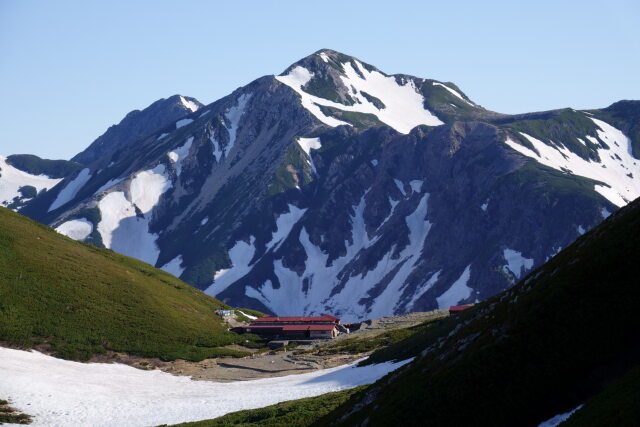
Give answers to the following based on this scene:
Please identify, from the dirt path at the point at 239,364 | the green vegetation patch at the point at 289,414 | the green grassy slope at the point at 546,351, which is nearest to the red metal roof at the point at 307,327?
the dirt path at the point at 239,364

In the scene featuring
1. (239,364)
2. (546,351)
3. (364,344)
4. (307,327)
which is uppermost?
(307,327)

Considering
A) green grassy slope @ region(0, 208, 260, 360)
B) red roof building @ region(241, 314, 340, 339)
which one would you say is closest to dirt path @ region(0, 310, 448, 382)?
green grassy slope @ region(0, 208, 260, 360)

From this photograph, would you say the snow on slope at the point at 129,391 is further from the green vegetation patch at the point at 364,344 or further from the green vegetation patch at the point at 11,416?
the green vegetation patch at the point at 364,344

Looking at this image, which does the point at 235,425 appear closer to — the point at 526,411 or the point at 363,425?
the point at 363,425

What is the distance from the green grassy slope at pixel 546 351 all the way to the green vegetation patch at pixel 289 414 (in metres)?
10.0

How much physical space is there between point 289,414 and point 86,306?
5278 centimetres

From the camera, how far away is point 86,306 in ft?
292

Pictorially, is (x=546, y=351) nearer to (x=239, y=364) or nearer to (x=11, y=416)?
(x=11, y=416)

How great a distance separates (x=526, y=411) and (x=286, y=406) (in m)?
24.4

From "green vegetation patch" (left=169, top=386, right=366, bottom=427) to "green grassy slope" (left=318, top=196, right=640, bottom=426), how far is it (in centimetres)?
1001

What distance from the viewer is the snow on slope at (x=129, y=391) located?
181 ft

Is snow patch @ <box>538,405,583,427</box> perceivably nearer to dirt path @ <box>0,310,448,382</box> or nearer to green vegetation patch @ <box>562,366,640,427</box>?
green vegetation patch @ <box>562,366,640,427</box>

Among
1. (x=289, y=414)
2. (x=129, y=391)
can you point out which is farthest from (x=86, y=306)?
(x=289, y=414)

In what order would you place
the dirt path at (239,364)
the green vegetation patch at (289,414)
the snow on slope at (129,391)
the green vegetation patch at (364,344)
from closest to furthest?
the green vegetation patch at (289,414) → the snow on slope at (129,391) → the dirt path at (239,364) → the green vegetation patch at (364,344)
